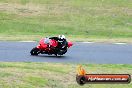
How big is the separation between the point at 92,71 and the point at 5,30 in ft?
55.5

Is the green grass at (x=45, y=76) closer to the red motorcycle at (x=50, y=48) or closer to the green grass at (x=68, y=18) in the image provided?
the red motorcycle at (x=50, y=48)

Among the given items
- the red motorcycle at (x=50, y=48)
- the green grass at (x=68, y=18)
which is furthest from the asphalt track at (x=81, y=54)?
the green grass at (x=68, y=18)

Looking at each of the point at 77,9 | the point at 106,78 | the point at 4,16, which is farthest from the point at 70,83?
the point at 77,9

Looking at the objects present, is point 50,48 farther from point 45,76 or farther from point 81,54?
point 45,76

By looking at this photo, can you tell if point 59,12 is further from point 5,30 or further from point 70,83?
point 70,83

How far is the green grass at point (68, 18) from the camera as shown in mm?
33000

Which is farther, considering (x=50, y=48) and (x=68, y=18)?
(x=68, y=18)

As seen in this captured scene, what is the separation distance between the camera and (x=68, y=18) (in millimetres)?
37156

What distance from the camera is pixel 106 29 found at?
113ft

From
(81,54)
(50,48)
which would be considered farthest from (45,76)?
(81,54)

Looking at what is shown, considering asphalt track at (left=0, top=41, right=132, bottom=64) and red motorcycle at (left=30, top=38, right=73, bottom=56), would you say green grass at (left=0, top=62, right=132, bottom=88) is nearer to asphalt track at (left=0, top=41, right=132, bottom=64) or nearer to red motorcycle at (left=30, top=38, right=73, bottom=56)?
asphalt track at (left=0, top=41, right=132, bottom=64)

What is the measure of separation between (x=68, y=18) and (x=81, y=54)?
15.8m

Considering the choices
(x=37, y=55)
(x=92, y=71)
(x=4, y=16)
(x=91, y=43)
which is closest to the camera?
(x=92, y=71)

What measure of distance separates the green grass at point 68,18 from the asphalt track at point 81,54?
252 inches
